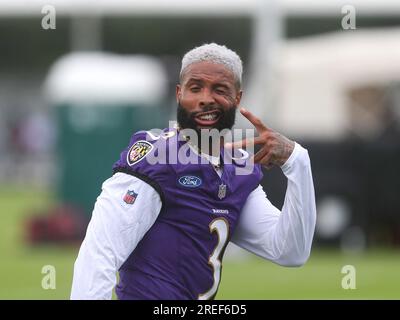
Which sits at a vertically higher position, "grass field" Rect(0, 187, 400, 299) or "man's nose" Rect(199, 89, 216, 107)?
"man's nose" Rect(199, 89, 216, 107)

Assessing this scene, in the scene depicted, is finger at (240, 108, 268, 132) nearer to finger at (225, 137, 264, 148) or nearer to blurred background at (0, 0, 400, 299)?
finger at (225, 137, 264, 148)

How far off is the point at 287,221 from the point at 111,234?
105 centimetres

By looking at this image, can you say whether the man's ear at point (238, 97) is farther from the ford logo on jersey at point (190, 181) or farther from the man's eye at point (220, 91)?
the ford logo on jersey at point (190, 181)

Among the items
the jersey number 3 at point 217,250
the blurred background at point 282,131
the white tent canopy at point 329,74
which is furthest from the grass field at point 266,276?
the jersey number 3 at point 217,250

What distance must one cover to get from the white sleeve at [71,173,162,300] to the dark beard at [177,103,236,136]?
37 centimetres

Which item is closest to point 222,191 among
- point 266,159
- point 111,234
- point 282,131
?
point 266,159

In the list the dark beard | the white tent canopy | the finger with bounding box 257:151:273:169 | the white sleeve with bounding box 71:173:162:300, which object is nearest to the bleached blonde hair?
the dark beard

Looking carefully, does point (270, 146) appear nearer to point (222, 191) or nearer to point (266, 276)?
point (222, 191)

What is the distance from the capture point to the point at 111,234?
5984 millimetres

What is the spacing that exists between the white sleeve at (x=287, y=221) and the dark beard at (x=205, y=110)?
334 mm

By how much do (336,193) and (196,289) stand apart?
1466 cm

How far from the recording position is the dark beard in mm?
6238

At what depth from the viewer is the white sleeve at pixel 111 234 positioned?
5867 mm
